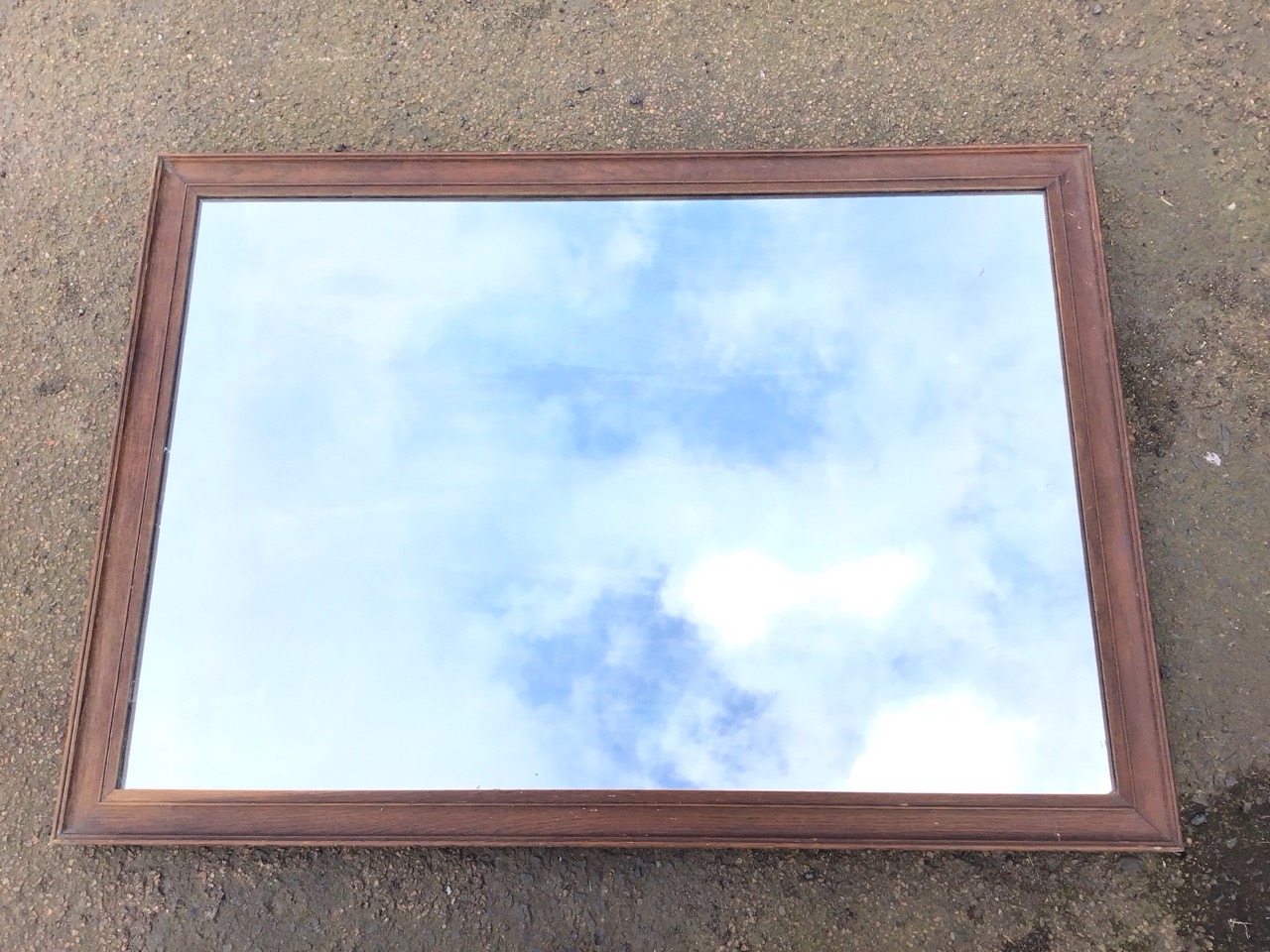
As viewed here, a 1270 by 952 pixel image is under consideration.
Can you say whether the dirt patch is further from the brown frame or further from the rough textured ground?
the brown frame

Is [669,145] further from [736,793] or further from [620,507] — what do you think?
[736,793]

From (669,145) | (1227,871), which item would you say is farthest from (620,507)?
(1227,871)

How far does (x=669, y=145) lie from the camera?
1.70 metres

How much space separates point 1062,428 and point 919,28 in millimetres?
1013

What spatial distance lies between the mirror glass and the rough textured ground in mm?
276

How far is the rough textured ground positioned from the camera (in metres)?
1.42

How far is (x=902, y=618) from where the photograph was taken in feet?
4.51

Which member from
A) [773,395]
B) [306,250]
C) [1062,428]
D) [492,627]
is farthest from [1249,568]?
[306,250]

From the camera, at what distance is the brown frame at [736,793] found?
1.27 metres

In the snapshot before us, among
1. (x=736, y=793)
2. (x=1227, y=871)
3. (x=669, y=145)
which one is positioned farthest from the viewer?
(x=669, y=145)

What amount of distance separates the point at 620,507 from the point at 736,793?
1.78 ft

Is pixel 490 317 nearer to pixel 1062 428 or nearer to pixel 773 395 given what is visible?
pixel 773 395

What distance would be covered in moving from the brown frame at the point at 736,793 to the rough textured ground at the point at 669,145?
0.20m

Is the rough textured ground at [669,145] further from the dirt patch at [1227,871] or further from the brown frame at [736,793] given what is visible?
the brown frame at [736,793]
